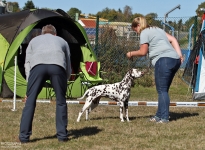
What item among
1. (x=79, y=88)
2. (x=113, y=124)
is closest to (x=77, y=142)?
(x=113, y=124)

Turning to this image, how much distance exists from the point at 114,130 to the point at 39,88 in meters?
1.61

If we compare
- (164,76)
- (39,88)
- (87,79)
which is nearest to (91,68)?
(87,79)

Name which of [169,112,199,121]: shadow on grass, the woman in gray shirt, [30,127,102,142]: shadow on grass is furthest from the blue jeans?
[30,127,102,142]: shadow on grass

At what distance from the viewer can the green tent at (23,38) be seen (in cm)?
1122

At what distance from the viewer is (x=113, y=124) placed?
7676mm

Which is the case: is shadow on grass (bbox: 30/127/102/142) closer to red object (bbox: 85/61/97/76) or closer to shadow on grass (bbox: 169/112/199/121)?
shadow on grass (bbox: 169/112/199/121)

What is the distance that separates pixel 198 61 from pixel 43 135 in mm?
5663

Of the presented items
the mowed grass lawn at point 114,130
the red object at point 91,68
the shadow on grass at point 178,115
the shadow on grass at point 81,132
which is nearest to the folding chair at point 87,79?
the red object at point 91,68

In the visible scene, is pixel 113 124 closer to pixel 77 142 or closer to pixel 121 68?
pixel 77 142

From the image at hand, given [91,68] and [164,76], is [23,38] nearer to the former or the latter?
[91,68]

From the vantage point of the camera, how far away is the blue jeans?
7660 millimetres

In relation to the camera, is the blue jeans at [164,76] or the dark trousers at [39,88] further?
the blue jeans at [164,76]

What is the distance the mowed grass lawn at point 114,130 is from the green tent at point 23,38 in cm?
160

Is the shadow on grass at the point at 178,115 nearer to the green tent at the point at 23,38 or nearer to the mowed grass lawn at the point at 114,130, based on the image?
the mowed grass lawn at the point at 114,130
